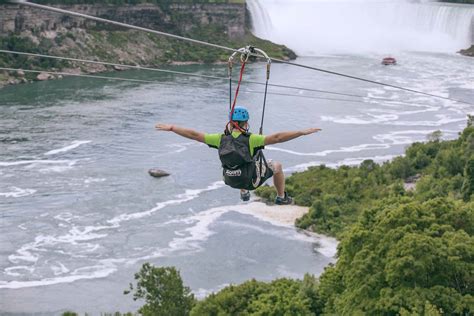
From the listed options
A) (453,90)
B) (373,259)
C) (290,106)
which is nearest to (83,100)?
(290,106)

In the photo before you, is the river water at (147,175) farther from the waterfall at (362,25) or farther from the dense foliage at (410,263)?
the waterfall at (362,25)

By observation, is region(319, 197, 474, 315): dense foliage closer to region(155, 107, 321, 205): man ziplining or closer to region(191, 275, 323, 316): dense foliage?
region(191, 275, 323, 316): dense foliage

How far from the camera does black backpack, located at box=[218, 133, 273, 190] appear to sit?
878cm

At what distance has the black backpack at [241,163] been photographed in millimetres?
8781

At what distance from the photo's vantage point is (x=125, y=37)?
69.6 metres

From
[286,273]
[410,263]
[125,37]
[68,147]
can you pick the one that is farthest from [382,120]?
[125,37]

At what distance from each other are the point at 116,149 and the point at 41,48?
92.5ft

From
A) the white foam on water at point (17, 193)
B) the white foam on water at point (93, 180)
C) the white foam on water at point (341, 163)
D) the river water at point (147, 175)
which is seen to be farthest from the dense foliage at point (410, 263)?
the white foam on water at point (341, 163)

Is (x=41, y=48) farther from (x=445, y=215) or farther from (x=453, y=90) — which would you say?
(x=445, y=215)

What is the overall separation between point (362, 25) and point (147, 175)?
53.5m

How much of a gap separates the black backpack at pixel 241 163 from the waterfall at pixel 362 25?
213 feet

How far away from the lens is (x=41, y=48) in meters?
63.2

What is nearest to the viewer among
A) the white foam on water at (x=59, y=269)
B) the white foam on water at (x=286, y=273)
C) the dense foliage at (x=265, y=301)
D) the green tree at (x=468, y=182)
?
the dense foliage at (x=265, y=301)

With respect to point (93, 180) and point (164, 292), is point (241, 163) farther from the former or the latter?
point (93, 180)
